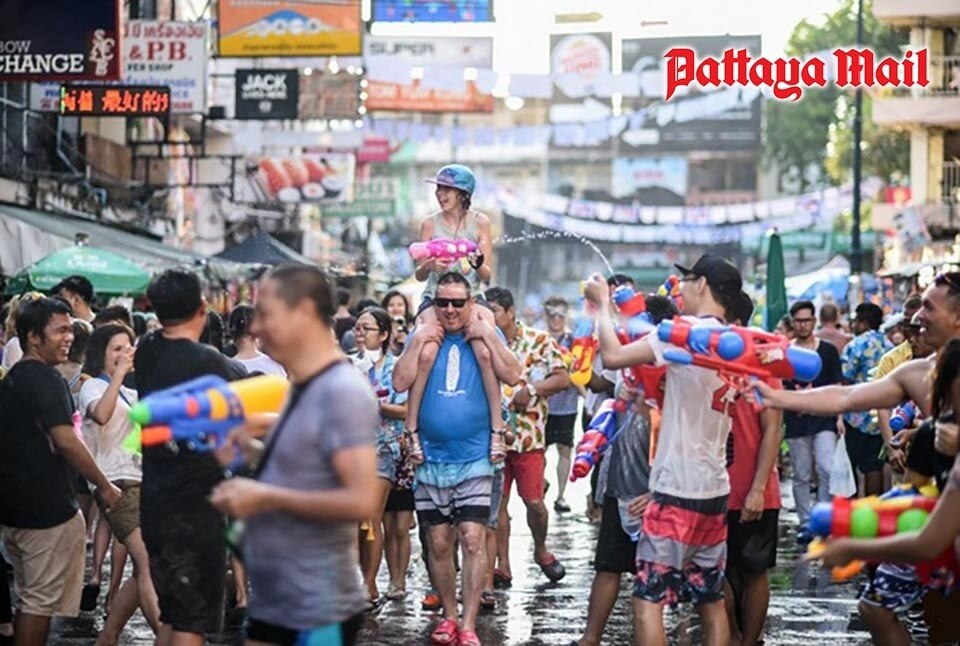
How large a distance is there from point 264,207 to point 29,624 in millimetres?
36934

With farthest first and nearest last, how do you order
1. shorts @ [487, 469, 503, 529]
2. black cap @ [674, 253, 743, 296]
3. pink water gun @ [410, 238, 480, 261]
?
shorts @ [487, 469, 503, 529] < pink water gun @ [410, 238, 480, 261] < black cap @ [674, 253, 743, 296]

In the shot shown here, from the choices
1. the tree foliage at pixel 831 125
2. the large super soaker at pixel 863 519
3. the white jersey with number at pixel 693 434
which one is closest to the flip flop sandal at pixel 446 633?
the white jersey with number at pixel 693 434

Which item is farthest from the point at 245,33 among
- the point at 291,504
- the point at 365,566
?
the point at 291,504

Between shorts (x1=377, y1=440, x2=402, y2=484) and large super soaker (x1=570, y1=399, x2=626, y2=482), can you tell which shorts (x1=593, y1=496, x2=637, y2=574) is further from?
shorts (x1=377, y1=440, x2=402, y2=484)

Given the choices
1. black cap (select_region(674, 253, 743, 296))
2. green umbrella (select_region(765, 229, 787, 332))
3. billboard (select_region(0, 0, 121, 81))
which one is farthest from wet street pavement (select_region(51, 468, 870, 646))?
green umbrella (select_region(765, 229, 787, 332))

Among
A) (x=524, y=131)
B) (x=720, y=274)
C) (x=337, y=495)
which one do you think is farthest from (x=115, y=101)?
(x=524, y=131)

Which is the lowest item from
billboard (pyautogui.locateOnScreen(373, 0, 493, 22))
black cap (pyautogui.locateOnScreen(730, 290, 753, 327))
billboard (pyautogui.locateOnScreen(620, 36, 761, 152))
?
black cap (pyautogui.locateOnScreen(730, 290, 753, 327))

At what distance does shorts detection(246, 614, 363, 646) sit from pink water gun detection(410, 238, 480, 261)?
5.33 m

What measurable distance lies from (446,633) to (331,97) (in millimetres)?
24555

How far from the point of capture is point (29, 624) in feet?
28.6

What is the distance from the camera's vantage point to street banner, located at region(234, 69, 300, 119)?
29.3m

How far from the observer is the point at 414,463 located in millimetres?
10844

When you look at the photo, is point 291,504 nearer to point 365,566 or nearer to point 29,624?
point 29,624

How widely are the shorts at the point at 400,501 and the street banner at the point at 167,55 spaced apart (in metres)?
13.9
